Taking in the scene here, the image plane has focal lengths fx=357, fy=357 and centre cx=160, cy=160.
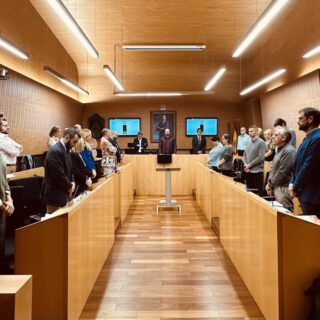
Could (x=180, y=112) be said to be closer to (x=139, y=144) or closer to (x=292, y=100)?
(x=139, y=144)

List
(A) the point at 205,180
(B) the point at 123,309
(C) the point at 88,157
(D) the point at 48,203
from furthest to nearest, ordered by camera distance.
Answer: (A) the point at 205,180, (C) the point at 88,157, (D) the point at 48,203, (B) the point at 123,309

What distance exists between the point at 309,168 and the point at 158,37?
719 centimetres

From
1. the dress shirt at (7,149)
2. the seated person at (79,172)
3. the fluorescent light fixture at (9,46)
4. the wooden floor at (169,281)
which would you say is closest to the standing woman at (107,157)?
the wooden floor at (169,281)

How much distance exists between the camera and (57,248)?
7.91ft

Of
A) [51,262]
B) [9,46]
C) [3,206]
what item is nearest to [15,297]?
[51,262]

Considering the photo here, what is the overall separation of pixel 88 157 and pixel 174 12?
452cm

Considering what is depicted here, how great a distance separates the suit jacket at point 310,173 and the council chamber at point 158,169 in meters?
0.01

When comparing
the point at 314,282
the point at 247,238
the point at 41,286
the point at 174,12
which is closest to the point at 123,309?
the point at 41,286

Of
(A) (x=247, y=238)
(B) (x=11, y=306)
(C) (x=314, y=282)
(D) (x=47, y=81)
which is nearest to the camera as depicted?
(B) (x=11, y=306)

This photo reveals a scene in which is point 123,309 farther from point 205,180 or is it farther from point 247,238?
point 205,180

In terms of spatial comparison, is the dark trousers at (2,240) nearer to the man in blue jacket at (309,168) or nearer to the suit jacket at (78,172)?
the suit jacket at (78,172)

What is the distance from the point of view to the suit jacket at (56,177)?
3.43 meters

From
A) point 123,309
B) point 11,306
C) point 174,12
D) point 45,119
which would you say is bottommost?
point 123,309

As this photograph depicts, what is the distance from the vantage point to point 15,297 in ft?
4.95
